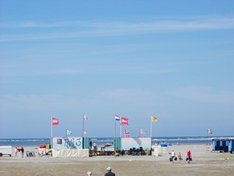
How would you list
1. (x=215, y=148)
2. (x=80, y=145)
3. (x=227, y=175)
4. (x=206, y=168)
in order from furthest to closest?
(x=215, y=148) < (x=80, y=145) < (x=206, y=168) < (x=227, y=175)

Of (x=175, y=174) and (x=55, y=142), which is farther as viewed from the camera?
(x=55, y=142)

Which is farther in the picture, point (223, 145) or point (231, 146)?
point (223, 145)

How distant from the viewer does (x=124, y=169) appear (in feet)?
124

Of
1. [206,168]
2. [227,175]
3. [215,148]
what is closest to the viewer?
[227,175]

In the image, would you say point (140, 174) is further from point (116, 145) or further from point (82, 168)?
point (116, 145)

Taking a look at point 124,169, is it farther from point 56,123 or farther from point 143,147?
point 56,123

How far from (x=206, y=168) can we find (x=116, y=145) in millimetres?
22244

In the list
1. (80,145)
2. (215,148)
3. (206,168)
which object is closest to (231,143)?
(215,148)

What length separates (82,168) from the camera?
38.8 meters

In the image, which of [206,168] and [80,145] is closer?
[206,168]

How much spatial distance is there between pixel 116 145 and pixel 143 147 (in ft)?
9.84

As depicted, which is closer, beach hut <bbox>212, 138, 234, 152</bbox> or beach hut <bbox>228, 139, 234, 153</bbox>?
beach hut <bbox>228, 139, 234, 153</bbox>

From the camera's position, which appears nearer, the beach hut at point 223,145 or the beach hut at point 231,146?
the beach hut at point 231,146

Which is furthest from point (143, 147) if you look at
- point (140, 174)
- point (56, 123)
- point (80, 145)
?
point (140, 174)
